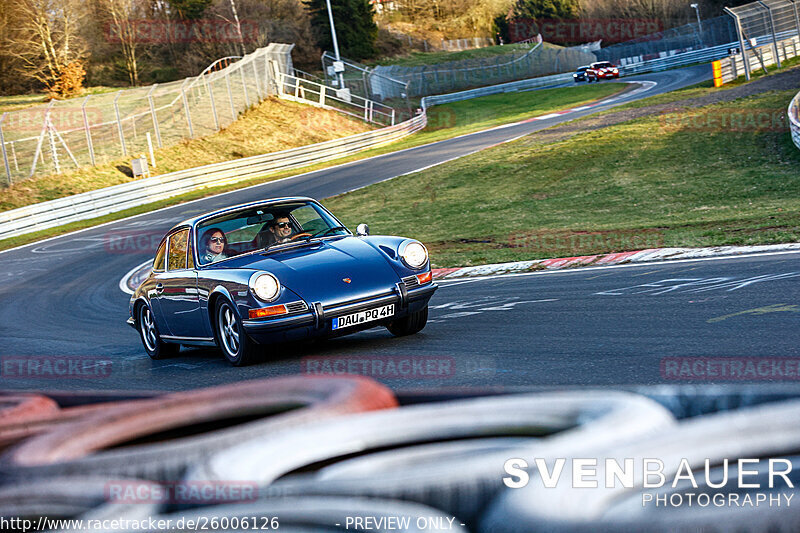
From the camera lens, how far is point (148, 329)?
9484mm

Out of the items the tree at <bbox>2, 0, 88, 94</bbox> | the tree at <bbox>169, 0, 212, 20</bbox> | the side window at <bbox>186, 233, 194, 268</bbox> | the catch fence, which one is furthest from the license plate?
the tree at <bbox>169, 0, 212, 20</bbox>

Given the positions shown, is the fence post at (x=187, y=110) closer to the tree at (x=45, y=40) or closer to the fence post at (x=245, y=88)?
the fence post at (x=245, y=88)

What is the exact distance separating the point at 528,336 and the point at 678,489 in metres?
5.24

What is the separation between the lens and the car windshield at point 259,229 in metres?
8.42

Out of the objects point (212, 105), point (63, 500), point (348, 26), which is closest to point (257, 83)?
point (212, 105)

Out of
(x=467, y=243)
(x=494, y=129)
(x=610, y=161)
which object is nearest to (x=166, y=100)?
(x=494, y=129)

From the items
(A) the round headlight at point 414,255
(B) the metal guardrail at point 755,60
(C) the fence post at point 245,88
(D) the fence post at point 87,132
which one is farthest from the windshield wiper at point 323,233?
(C) the fence post at point 245,88

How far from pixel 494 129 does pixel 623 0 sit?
6622cm

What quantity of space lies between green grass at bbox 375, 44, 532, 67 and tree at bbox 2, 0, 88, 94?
24.1 meters

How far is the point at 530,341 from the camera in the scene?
22.9ft

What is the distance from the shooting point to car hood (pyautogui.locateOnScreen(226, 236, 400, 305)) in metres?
7.25

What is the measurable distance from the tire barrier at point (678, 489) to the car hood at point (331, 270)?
202 inches

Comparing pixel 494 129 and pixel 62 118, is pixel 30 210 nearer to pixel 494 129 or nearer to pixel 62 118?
pixel 62 118

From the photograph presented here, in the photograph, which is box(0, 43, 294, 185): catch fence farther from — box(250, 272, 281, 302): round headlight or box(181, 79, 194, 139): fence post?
box(250, 272, 281, 302): round headlight
